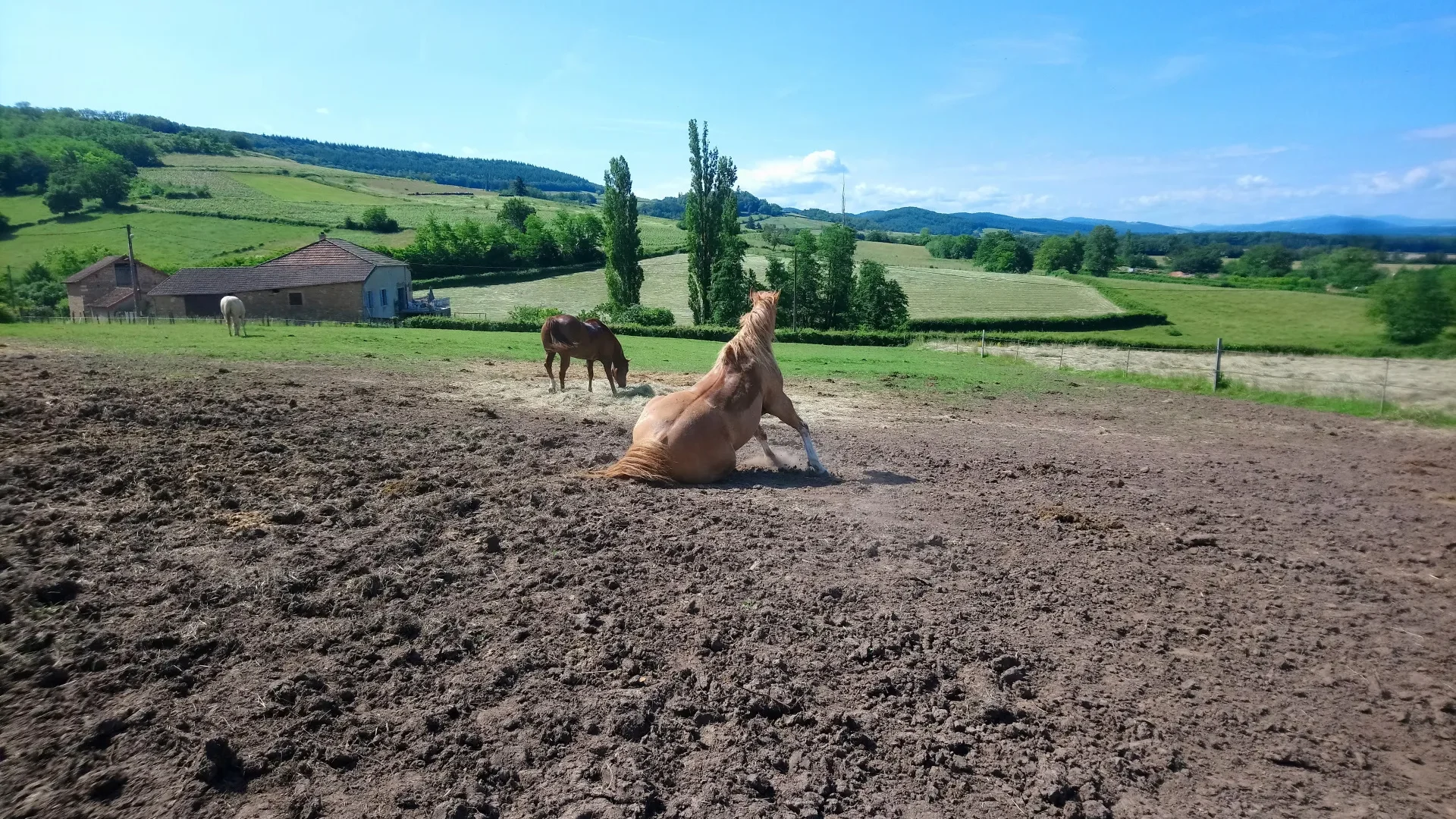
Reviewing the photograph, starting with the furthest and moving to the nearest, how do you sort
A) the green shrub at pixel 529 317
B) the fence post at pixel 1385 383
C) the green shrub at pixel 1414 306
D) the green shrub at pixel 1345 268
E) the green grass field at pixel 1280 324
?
the green shrub at pixel 529 317, the fence post at pixel 1385 383, the green grass field at pixel 1280 324, the green shrub at pixel 1414 306, the green shrub at pixel 1345 268

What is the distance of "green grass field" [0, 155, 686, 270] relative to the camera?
69.6 metres

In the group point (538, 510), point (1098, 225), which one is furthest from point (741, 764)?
point (1098, 225)

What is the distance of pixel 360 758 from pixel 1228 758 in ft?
15.0

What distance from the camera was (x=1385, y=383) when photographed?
1739cm

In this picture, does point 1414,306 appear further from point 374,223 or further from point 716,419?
point 374,223

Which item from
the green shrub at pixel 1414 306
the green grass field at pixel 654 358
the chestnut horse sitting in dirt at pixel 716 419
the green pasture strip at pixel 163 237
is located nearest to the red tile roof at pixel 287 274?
the green grass field at pixel 654 358

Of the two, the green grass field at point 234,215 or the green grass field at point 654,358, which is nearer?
the green grass field at point 654,358

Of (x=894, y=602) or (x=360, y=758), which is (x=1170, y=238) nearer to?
(x=894, y=602)

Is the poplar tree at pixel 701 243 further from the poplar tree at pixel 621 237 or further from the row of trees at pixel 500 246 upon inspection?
the row of trees at pixel 500 246

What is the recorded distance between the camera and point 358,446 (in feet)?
31.6

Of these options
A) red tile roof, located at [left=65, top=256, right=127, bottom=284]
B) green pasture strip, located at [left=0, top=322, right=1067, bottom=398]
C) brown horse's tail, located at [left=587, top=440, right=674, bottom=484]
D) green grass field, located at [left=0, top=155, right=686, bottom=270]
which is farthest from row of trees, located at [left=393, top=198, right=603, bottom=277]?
brown horse's tail, located at [left=587, top=440, right=674, bottom=484]

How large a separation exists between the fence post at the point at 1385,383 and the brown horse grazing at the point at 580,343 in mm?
18031

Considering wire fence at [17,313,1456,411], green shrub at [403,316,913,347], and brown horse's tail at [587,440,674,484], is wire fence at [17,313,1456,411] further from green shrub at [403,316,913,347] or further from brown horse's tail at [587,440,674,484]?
brown horse's tail at [587,440,674,484]

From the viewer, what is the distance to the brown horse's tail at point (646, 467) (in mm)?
8383
